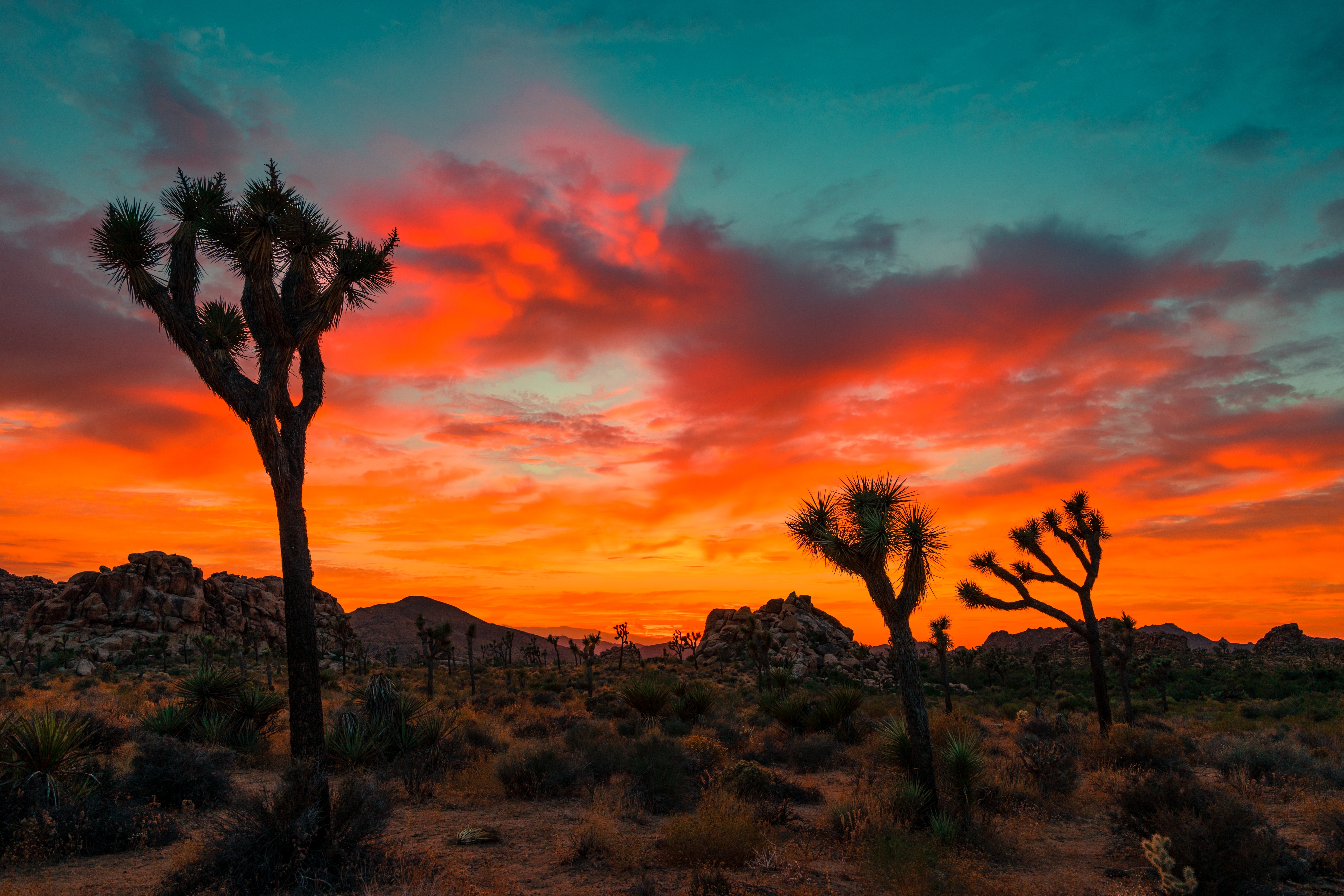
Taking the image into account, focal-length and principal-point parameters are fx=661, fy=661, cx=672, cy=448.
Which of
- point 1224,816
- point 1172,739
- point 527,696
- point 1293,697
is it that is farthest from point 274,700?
point 1293,697

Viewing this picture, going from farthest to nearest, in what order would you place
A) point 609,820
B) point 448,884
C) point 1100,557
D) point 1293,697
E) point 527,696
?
point 1293,697 < point 527,696 < point 1100,557 < point 609,820 < point 448,884

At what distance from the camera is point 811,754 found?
17.0 meters

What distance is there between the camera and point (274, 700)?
17375 mm

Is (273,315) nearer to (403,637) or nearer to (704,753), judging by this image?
(704,753)

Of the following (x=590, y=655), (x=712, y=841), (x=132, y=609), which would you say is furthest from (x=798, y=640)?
(x=132, y=609)

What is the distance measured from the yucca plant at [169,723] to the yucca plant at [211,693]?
1.14 feet

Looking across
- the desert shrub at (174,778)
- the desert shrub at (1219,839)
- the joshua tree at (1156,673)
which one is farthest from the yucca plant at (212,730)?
the joshua tree at (1156,673)

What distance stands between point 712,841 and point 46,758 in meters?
9.45

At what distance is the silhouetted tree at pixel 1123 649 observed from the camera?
2405 cm

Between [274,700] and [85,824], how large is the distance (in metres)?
8.81

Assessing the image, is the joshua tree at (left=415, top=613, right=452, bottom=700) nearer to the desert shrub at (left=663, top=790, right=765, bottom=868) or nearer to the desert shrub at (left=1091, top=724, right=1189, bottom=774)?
the desert shrub at (left=663, top=790, right=765, bottom=868)

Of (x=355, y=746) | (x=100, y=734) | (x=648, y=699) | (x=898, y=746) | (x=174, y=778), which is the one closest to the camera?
(x=174, y=778)

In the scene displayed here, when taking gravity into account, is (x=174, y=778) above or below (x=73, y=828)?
above

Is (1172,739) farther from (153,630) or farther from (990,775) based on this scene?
(153,630)
